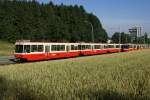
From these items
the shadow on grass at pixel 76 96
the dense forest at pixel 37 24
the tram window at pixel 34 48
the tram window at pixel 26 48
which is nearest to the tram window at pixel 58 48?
the tram window at pixel 34 48

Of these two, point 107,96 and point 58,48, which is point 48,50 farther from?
point 107,96

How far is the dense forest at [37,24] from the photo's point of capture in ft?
317

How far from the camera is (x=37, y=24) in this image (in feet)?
350

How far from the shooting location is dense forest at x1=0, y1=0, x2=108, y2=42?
96625 mm

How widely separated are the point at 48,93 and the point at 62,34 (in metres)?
103

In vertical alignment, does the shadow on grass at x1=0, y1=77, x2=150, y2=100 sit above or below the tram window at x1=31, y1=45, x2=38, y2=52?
below

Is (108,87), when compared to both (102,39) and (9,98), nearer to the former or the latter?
(9,98)

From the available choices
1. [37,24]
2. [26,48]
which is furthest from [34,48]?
[37,24]

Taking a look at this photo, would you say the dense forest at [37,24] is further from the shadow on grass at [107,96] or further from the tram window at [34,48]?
the shadow on grass at [107,96]

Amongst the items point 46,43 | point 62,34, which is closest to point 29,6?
point 62,34

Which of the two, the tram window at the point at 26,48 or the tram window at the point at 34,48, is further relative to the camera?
the tram window at the point at 34,48

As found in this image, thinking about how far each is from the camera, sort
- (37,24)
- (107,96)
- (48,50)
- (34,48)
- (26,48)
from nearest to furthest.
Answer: (107,96) < (26,48) < (34,48) < (48,50) < (37,24)

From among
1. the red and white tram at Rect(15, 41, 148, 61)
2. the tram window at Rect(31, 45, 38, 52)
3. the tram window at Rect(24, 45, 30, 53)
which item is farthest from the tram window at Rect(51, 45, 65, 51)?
the tram window at Rect(24, 45, 30, 53)

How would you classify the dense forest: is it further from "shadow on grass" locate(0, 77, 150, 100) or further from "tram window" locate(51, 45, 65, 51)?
"shadow on grass" locate(0, 77, 150, 100)
